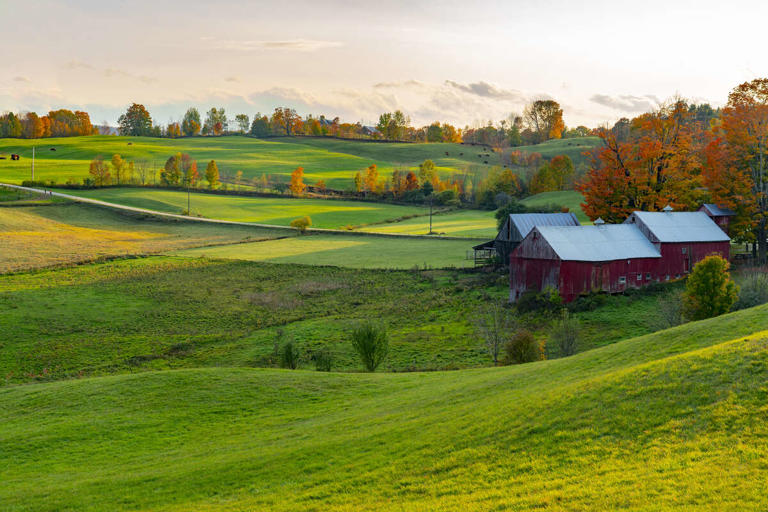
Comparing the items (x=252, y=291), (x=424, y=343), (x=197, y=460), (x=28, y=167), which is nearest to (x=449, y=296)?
(x=424, y=343)

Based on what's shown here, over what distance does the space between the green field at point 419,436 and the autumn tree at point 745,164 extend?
124ft

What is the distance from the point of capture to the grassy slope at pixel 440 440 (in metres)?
12.5

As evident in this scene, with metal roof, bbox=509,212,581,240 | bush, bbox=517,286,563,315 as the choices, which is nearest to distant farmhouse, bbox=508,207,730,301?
bush, bbox=517,286,563,315

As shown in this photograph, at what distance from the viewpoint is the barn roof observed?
47.9m

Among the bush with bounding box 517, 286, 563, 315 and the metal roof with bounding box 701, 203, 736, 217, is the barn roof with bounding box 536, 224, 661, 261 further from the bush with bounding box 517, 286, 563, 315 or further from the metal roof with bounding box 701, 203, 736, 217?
the metal roof with bounding box 701, 203, 736, 217

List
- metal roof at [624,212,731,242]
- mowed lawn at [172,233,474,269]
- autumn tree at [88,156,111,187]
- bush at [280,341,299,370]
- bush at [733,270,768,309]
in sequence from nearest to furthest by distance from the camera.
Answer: bush at [280,341,299,370]
bush at [733,270,768,309]
metal roof at [624,212,731,242]
mowed lawn at [172,233,474,269]
autumn tree at [88,156,111,187]

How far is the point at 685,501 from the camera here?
36.1 ft

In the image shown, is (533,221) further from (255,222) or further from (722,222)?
(255,222)

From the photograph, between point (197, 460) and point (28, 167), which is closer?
point (197, 460)

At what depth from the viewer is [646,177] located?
6194 cm

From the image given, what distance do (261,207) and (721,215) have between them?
292 feet

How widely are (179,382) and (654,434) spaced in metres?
20.8

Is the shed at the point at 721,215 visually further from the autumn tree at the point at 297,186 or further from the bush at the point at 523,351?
the autumn tree at the point at 297,186

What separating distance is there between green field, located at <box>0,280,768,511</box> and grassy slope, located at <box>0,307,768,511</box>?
0.19ft
